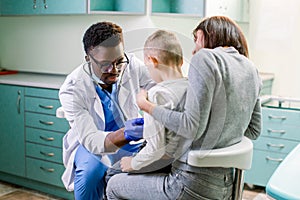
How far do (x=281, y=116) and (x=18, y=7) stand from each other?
7.25 feet

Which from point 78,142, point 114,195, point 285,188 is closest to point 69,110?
point 78,142

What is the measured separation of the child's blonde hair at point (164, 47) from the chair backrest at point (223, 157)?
294mm

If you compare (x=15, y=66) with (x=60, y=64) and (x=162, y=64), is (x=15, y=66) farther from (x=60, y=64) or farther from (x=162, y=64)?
(x=162, y=64)

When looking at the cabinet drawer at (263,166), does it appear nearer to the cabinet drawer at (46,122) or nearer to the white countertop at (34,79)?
the cabinet drawer at (46,122)

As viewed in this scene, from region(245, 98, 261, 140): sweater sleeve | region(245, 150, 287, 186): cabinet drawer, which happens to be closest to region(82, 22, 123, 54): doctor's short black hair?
region(245, 98, 261, 140): sweater sleeve

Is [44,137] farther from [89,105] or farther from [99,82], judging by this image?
[99,82]

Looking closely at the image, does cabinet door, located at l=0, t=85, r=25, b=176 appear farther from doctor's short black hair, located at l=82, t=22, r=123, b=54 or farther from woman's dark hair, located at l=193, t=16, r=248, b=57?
woman's dark hair, located at l=193, t=16, r=248, b=57

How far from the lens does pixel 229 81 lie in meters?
1.34

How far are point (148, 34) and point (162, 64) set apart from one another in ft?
0.41

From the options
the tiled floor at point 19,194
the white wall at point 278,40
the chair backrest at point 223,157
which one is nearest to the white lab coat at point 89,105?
the chair backrest at point 223,157

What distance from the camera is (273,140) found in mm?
3094

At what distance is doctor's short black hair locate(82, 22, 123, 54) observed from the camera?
1.40 meters

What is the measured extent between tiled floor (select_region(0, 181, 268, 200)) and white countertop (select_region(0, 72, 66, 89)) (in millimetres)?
822

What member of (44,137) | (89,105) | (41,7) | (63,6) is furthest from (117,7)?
(89,105)
